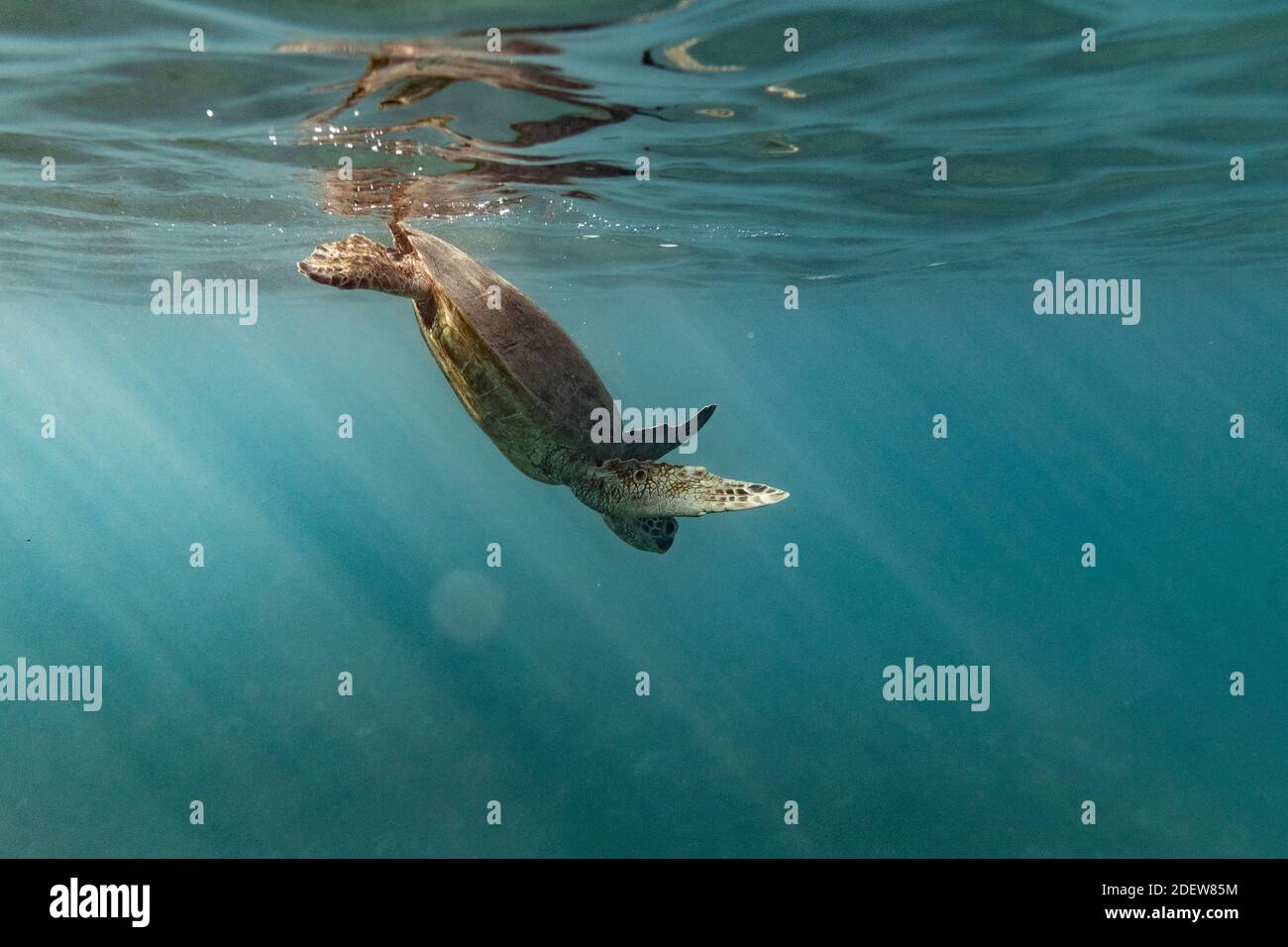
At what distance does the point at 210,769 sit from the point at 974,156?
19839mm

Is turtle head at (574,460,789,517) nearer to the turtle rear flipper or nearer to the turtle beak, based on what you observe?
the turtle beak

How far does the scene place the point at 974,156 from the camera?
13.0 m

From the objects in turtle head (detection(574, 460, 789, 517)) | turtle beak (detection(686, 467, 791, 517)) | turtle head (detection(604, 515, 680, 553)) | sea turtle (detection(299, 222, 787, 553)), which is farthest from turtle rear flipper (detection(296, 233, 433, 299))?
turtle beak (detection(686, 467, 791, 517))

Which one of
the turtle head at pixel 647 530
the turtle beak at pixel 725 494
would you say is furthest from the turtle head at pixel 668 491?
the turtle head at pixel 647 530

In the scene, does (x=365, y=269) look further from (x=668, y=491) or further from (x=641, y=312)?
(x=641, y=312)

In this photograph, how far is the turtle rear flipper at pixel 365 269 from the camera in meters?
7.66

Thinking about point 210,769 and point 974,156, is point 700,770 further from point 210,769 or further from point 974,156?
point 974,156

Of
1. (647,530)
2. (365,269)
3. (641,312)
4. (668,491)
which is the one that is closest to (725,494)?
(668,491)

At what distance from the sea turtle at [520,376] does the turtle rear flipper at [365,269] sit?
0.01 metres

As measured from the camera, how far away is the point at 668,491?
7.11 m

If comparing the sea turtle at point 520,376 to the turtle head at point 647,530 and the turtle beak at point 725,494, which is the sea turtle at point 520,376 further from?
the turtle beak at point 725,494

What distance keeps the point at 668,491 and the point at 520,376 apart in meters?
1.98

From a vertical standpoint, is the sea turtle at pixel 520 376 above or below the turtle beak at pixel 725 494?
above

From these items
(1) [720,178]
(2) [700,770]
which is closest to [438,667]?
(2) [700,770]
